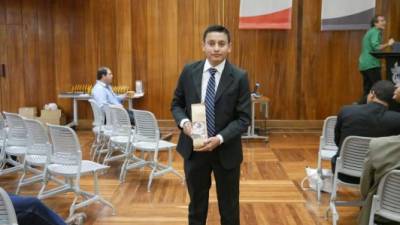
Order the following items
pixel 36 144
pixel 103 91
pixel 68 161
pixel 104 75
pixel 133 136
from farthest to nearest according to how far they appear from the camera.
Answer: pixel 104 75
pixel 103 91
pixel 133 136
pixel 36 144
pixel 68 161

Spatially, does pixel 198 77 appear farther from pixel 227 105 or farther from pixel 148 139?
pixel 148 139

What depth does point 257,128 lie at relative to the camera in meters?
7.86

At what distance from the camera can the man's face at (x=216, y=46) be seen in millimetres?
2373

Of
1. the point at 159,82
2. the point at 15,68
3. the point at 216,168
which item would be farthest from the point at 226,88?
the point at 15,68

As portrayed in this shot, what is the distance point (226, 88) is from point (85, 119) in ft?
20.5

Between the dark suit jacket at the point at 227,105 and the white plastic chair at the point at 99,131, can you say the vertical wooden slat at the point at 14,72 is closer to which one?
the white plastic chair at the point at 99,131

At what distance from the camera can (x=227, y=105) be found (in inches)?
96.6

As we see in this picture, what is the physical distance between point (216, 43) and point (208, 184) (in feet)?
2.80

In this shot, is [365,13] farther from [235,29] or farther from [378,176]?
[378,176]

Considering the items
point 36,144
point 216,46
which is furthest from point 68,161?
point 216,46

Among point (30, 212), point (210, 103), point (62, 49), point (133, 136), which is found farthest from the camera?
point (62, 49)

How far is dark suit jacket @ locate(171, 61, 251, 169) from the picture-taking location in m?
2.44

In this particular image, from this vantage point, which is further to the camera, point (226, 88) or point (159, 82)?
point (159, 82)

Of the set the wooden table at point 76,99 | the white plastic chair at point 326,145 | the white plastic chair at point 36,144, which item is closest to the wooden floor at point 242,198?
the white plastic chair at point 326,145
